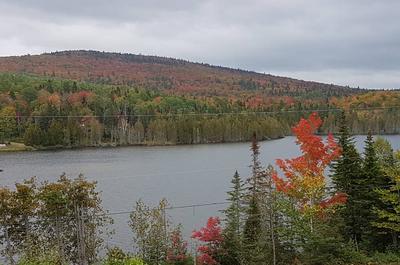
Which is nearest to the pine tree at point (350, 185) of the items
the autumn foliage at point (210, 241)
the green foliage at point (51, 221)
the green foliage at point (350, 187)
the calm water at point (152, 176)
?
the green foliage at point (350, 187)

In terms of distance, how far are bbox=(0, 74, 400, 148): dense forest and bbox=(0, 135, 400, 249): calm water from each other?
104 ft

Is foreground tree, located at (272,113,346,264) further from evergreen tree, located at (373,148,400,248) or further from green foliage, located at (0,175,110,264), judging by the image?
green foliage, located at (0,175,110,264)

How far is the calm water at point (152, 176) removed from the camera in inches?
1528

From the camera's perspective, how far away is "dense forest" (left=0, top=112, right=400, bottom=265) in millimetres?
22016

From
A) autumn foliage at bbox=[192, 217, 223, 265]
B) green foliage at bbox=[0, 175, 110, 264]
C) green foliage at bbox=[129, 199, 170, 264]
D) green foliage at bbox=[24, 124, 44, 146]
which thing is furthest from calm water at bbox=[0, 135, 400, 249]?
green foliage at bbox=[24, 124, 44, 146]

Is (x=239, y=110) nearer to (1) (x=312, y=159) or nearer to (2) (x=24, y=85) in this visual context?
(2) (x=24, y=85)

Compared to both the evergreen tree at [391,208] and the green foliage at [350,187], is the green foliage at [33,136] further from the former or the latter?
the evergreen tree at [391,208]

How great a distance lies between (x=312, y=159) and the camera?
2770cm

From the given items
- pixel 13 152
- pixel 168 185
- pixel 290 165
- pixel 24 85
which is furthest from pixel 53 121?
pixel 290 165

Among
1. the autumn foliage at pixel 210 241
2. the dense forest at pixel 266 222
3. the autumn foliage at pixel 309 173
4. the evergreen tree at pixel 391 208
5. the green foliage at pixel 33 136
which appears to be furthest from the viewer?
the green foliage at pixel 33 136

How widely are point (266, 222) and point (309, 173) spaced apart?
11.4ft

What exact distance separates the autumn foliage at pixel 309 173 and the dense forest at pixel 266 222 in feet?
0.18

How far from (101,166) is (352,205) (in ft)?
160

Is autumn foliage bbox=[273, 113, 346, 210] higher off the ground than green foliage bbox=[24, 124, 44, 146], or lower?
higher
